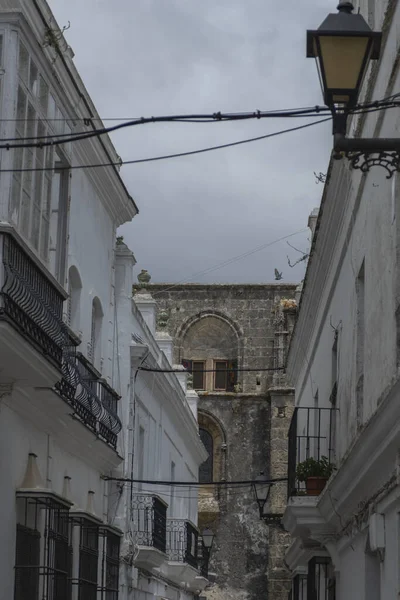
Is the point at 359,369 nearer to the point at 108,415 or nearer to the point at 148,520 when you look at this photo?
the point at 108,415

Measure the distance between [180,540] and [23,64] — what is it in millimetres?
15744

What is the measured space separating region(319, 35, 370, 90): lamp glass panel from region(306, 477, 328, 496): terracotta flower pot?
8220mm

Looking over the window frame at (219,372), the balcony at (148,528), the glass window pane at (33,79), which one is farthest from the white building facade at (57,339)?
the window frame at (219,372)


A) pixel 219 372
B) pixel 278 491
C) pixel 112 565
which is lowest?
pixel 112 565

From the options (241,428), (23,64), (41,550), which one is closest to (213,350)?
(241,428)

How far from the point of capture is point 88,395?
14.5 meters

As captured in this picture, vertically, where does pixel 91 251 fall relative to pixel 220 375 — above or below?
A: below

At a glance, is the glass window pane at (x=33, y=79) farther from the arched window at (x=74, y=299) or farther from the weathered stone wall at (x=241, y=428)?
the weathered stone wall at (x=241, y=428)

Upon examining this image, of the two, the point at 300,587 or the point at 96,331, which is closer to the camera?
the point at 96,331

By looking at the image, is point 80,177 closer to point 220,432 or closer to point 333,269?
point 333,269

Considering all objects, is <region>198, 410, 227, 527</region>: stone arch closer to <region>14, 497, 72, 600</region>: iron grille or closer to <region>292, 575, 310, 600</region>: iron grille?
<region>292, 575, 310, 600</region>: iron grille

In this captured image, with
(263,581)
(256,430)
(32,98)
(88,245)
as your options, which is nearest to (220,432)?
(256,430)

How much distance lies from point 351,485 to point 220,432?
26680mm

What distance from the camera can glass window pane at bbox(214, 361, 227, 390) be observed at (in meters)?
38.4
